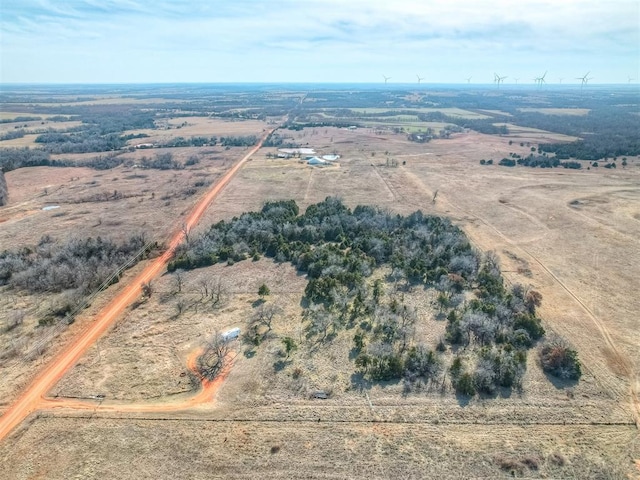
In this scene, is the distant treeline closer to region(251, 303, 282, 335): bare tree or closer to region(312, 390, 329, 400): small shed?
region(251, 303, 282, 335): bare tree

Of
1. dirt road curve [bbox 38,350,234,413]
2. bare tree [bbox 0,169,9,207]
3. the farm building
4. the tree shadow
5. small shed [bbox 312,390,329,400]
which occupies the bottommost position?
dirt road curve [bbox 38,350,234,413]

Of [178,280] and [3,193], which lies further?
[3,193]

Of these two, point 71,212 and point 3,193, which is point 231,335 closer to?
point 71,212

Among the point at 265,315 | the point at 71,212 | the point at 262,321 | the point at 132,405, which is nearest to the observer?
the point at 132,405

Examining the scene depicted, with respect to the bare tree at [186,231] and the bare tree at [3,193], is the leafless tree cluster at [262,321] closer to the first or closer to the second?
the bare tree at [186,231]

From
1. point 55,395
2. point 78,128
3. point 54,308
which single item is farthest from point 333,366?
point 78,128

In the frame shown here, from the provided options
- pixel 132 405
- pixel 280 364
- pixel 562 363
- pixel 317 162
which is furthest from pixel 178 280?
pixel 317 162

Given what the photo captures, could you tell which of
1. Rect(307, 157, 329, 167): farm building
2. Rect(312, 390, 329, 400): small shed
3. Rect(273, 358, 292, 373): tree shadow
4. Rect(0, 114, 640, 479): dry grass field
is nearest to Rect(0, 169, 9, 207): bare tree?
Rect(0, 114, 640, 479): dry grass field

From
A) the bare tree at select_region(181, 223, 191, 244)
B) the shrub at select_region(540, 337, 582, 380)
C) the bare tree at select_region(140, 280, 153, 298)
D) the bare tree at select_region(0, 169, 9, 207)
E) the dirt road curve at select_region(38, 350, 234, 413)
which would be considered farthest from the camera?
the bare tree at select_region(0, 169, 9, 207)

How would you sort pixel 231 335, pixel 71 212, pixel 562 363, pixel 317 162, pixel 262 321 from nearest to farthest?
pixel 562 363 → pixel 231 335 → pixel 262 321 → pixel 71 212 → pixel 317 162

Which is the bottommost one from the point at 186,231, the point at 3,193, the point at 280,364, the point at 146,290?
the point at 280,364
